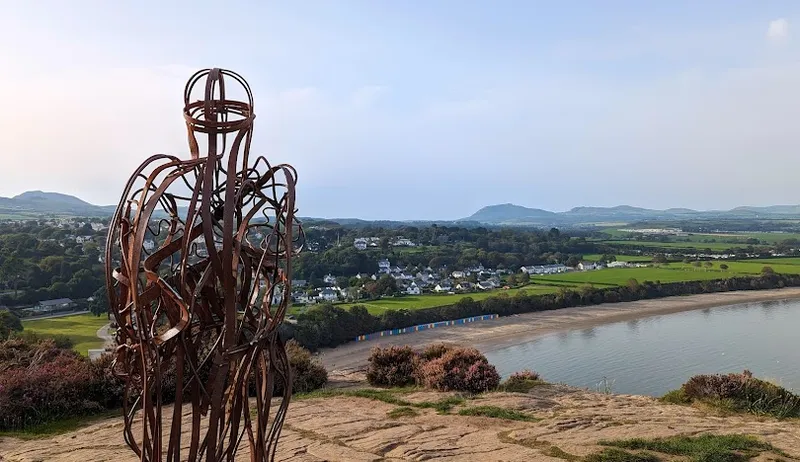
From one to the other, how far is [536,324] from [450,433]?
26.9 metres

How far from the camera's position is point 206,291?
3.16 meters

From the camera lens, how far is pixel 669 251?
→ 68750 mm

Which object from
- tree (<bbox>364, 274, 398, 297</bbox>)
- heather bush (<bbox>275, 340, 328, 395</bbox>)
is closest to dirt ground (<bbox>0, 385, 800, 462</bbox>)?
heather bush (<bbox>275, 340, 328, 395</bbox>)

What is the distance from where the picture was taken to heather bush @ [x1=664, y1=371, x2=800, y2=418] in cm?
750

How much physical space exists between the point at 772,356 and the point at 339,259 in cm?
3460

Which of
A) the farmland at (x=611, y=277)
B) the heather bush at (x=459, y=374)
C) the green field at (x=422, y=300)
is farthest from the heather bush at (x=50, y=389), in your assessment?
the farmland at (x=611, y=277)

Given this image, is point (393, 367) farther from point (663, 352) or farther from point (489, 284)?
point (489, 284)

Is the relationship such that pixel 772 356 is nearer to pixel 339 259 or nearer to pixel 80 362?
pixel 80 362

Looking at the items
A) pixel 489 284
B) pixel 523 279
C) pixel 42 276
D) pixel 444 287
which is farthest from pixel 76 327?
pixel 523 279

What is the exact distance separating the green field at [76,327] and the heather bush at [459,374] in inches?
525

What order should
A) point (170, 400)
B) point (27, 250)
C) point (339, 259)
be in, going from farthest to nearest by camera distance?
point (339, 259), point (27, 250), point (170, 400)

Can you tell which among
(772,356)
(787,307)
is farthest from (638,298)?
(772,356)

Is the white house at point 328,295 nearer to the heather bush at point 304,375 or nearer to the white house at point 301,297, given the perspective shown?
the white house at point 301,297

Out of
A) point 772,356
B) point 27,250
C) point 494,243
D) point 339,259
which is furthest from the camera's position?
point 494,243
